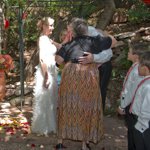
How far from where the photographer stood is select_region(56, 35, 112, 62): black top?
→ 5.07m

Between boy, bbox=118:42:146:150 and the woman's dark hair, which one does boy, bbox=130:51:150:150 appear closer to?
boy, bbox=118:42:146:150

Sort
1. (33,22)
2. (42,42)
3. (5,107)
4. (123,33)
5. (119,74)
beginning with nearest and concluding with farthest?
(42,42)
(5,107)
(119,74)
(123,33)
(33,22)

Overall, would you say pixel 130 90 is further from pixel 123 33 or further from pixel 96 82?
pixel 123 33

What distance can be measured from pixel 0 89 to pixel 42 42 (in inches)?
80.6

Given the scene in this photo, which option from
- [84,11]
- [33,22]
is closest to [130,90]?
[84,11]

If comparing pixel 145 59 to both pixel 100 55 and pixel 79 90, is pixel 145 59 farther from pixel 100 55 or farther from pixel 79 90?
pixel 79 90

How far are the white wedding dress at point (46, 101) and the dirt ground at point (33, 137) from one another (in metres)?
0.14

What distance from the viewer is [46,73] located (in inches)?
229

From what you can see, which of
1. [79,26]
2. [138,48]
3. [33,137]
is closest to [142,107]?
[138,48]

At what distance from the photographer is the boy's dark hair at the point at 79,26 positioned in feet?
16.5

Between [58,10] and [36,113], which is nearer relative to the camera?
[36,113]

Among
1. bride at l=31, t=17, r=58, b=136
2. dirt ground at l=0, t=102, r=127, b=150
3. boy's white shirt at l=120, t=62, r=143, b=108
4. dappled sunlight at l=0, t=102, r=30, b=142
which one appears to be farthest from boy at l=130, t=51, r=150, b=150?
dappled sunlight at l=0, t=102, r=30, b=142

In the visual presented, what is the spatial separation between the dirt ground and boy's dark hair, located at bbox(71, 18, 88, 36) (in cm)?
162

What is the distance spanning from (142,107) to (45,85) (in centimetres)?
209
